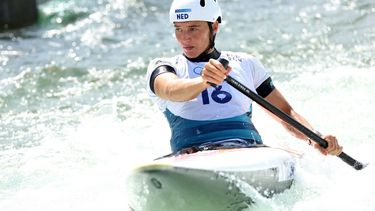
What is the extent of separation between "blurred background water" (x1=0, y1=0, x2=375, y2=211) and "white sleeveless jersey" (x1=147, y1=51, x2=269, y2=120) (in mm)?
532

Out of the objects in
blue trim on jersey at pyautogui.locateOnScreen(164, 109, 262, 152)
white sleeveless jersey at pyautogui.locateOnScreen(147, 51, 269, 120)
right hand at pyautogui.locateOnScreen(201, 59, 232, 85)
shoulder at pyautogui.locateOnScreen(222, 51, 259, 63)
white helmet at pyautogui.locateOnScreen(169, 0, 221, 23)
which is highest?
white helmet at pyautogui.locateOnScreen(169, 0, 221, 23)

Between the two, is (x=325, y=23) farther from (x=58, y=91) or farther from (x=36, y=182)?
(x=36, y=182)

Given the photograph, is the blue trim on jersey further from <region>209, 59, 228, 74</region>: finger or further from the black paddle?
<region>209, 59, 228, 74</region>: finger

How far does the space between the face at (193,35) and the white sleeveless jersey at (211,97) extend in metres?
0.11

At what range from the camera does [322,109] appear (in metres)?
7.41

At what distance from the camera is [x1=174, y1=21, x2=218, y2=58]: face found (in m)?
4.47

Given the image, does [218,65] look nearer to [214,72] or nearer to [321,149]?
[214,72]

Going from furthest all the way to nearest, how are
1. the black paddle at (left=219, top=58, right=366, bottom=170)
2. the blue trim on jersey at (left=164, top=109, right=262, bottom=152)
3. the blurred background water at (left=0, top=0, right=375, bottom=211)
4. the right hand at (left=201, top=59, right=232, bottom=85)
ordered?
the blurred background water at (left=0, top=0, right=375, bottom=211)
the blue trim on jersey at (left=164, top=109, right=262, bottom=152)
the black paddle at (left=219, top=58, right=366, bottom=170)
the right hand at (left=201, top=59, right=232, bottom=85)

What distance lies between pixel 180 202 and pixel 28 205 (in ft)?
5.62

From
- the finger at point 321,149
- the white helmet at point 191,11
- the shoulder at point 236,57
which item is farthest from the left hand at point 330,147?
the white helmet at point 191,11

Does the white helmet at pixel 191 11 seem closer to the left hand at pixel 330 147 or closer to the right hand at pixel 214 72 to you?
the right hand at pixel 214 72

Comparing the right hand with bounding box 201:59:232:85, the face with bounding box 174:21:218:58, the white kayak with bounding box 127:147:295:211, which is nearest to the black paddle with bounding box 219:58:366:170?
the right hand with bounding box 201:59:232:85

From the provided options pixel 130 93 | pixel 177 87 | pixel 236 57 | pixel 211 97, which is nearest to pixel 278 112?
pixel 211 97

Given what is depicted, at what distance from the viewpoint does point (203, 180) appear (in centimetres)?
382
